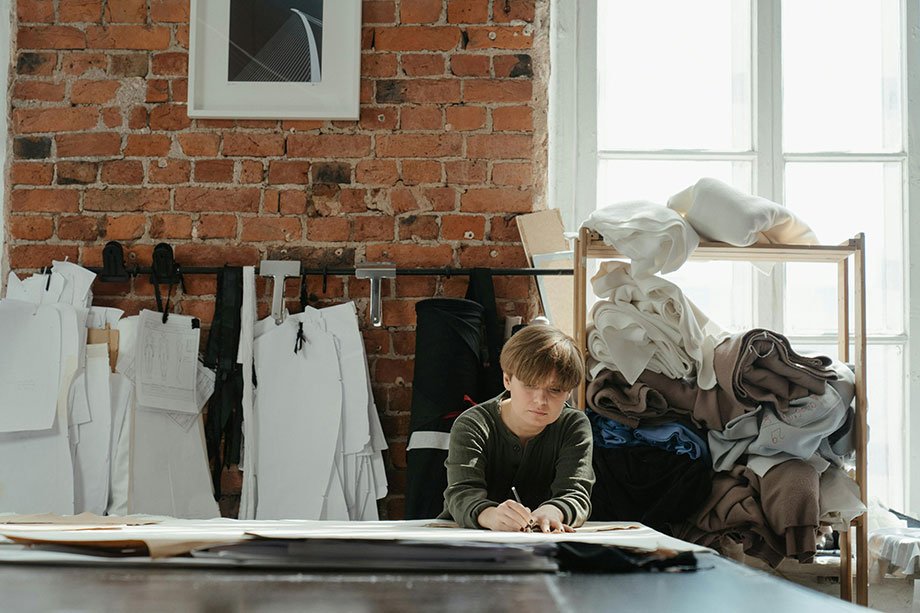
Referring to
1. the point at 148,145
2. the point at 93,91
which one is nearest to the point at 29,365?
the point at 148,145

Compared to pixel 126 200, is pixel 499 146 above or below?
above

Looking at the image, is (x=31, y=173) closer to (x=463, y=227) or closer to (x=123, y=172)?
(x=123, y=172)

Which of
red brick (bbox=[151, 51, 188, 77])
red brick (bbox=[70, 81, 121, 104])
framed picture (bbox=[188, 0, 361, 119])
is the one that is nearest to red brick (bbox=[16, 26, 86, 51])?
red brick (bbox=[70, 81, 121, 104])

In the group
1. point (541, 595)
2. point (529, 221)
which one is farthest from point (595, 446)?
point (541, 595)

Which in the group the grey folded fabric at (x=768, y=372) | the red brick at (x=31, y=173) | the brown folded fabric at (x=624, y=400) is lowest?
the brown folded fabric at (x=624, y=400)

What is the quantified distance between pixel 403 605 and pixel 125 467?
6.32ft

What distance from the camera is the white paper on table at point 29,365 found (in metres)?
2.29

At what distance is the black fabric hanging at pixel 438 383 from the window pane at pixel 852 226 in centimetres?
114

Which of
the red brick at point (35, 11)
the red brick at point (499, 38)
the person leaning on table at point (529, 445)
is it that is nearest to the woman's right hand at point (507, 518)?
the person leaning on table at point (529, 445)

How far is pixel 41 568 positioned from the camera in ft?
2.53

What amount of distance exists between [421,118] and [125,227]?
902mm

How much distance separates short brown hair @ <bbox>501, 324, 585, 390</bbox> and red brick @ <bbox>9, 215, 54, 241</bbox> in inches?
60.0

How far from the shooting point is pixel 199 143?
2.54 metres

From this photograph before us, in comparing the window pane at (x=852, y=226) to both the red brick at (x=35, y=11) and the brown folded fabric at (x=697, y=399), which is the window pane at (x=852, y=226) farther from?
the red brick at (x=35, y=11)
